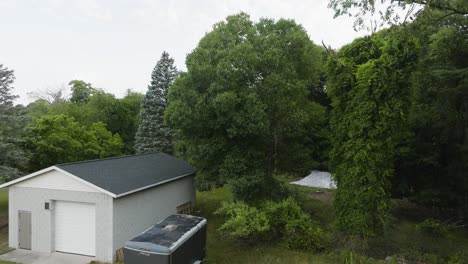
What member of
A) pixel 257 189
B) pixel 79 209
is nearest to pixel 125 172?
pixel 79 209

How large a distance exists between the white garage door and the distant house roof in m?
1.06

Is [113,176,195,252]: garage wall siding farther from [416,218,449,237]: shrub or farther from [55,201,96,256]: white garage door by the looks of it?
[416,218,449,237]: shrub

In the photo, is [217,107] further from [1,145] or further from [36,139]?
[36,139]

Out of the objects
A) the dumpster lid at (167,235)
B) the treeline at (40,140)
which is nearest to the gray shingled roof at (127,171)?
the dumpster lid at (167,235)

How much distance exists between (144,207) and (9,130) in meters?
8.57

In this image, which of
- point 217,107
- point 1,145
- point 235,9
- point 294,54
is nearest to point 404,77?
point 294,54

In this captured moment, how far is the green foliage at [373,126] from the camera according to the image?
10.9 meters

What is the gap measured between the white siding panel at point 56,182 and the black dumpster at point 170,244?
3032mm

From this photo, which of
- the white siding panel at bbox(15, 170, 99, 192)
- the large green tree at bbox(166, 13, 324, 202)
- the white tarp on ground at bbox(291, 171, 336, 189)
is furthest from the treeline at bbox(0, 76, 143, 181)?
the white tarp on ground at bbox(291, 171, 336, 189)

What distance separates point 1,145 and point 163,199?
7.70m

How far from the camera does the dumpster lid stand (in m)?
8.24

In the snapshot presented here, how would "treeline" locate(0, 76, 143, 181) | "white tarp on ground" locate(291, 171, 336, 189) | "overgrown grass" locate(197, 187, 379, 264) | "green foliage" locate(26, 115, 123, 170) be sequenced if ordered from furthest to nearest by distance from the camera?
1. "white tarp on ground" locate(291, 171, 336, 189)
2. "green foliage" locate(26, 115, 123, 170)
3. "treeline" locate(0, 76, 143, 181)
4. "overgrown grass" locate(197, 187, 379, 264)

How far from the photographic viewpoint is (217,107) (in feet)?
43.8

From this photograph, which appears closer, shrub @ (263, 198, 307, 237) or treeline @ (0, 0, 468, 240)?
treeline @ (0, 0, 468, 240)
